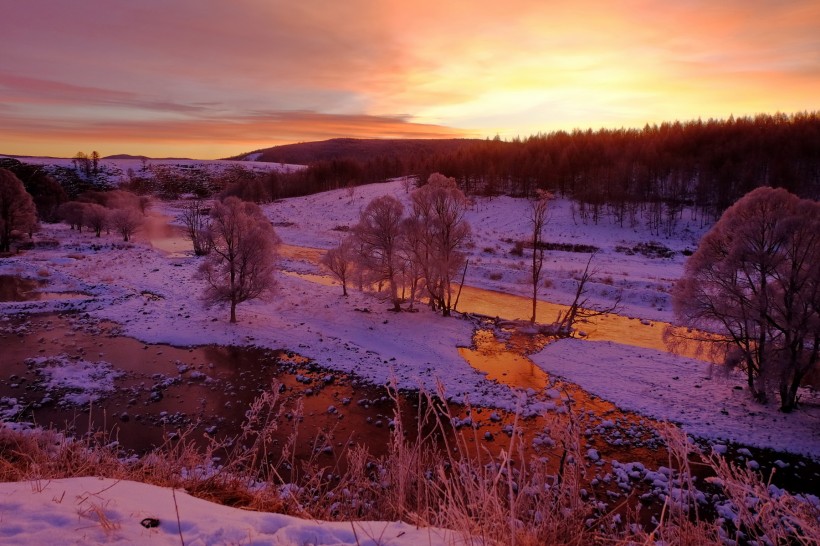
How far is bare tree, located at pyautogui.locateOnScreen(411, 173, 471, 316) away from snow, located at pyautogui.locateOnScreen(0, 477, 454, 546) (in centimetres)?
2327

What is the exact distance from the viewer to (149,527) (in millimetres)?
3367

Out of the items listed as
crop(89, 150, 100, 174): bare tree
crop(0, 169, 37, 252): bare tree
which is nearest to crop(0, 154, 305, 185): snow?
crop(89, 150, 100, 174): bare tree

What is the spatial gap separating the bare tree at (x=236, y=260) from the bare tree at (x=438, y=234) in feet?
28.4

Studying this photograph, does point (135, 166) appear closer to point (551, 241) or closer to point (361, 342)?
point (551, 241)

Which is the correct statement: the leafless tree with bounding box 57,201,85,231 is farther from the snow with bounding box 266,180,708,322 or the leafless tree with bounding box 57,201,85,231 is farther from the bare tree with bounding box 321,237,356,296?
the bare tree with bounding box 321,237,356,296

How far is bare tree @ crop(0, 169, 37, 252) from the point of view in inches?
1722

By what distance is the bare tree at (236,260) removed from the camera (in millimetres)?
24062

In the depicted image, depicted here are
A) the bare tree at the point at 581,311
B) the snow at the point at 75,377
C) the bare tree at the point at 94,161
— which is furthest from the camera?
the bare tree at the point at 94,161

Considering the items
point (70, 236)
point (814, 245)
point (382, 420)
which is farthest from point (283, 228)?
point (814, 245)

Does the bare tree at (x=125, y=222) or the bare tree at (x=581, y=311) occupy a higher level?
the bare tree at (x=125, y=222)

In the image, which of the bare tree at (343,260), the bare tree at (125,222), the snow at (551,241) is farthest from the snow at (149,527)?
the bare tree at (125,222)

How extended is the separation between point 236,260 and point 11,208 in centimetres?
3560

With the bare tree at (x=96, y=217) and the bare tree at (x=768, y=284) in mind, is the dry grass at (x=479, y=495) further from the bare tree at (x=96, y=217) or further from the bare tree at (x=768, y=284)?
the bare tree at (x=96, y=217)

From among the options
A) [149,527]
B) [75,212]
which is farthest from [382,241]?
[75,212]
